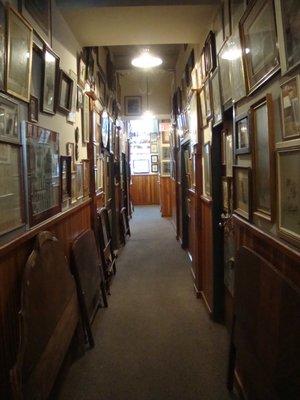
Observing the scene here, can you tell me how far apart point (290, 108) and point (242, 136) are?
73 cm

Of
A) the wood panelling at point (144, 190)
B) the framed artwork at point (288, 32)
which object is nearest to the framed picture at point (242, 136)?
the framed artwork at point (288, 32)

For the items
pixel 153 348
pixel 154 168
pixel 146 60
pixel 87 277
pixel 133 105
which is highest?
pixel 133 105

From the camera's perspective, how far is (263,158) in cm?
172

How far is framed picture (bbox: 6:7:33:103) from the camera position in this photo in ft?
5.26

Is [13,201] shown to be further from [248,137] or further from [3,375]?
[248,137]

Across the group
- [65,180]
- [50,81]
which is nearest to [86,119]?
[65,180]

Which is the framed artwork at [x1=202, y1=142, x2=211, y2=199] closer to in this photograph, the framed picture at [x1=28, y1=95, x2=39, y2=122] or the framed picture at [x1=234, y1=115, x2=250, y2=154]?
the framed picture at [x1=234, y1=115, x2=250, y2=154]

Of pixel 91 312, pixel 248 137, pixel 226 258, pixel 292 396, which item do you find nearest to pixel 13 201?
pixel 248 137

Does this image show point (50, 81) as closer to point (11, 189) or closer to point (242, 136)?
point (11, 189)

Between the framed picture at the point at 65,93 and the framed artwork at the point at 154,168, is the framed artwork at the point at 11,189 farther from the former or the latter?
the framed artwork at the point at 154,168

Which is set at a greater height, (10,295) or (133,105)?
(133,105)

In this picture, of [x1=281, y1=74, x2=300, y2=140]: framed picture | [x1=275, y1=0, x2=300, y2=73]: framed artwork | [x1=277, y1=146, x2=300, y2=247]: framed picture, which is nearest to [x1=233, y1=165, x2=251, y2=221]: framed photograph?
[x1=277, y1=146, x2=300, y2=247]: framed picture

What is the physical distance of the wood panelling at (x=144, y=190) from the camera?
1157 cm

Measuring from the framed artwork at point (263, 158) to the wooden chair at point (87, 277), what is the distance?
1.44m
